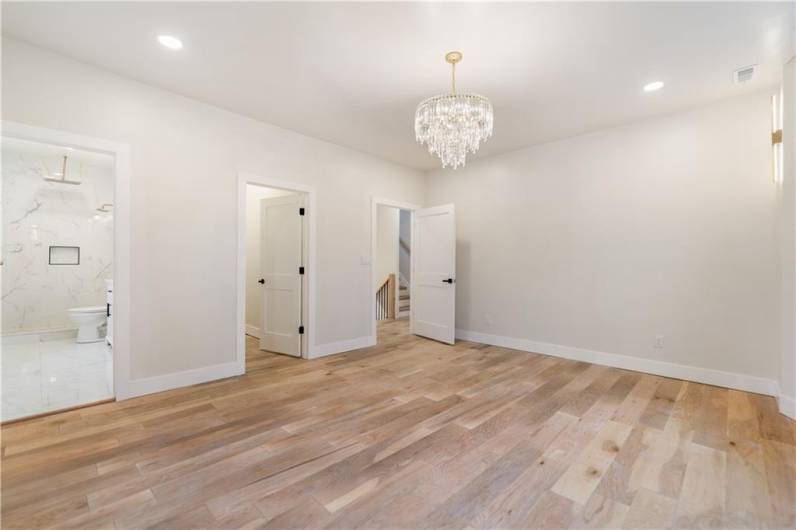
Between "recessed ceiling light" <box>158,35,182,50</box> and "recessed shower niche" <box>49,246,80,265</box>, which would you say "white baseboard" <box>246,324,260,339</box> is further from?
"recessed ceiling light" <box>158,35,182,50</box>

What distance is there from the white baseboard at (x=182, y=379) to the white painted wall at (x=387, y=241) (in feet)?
16.1

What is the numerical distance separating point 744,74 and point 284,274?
16.7ft

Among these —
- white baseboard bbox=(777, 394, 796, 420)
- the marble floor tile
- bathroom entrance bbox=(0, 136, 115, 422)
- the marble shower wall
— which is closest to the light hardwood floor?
white baseboard bbox=(777, 394, 796, 420)

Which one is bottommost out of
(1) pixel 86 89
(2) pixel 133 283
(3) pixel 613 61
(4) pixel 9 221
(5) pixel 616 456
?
(5) pixel 616 456

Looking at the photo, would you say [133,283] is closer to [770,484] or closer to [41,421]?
[41,421]

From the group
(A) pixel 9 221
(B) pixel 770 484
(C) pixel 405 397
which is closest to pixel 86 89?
(C) pixel 405 397

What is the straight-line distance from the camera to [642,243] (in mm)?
3910

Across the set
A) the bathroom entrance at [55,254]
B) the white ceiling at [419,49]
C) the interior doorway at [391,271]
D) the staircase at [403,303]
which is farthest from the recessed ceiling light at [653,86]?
the bathroom entrance at [55,254]

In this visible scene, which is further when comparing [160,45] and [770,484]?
[160,45]

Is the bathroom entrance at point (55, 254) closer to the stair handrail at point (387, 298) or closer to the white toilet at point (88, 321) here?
A: the white toilet at point (88, 321)

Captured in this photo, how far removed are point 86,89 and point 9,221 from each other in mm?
4096

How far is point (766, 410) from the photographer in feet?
9.37

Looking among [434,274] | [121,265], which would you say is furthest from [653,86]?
[121,265]

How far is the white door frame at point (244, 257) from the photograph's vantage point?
148 inches
